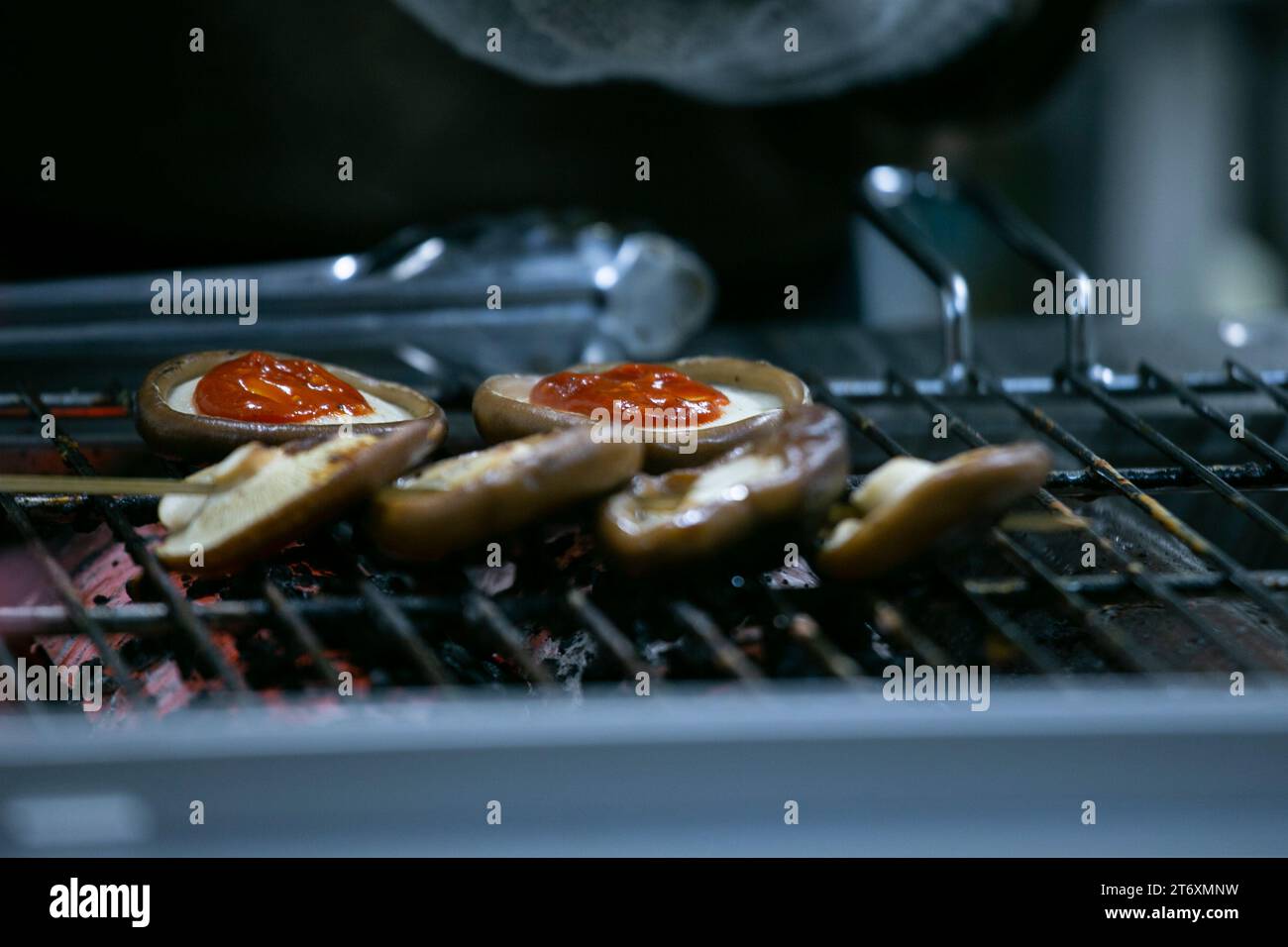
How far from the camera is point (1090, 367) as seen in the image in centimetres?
178

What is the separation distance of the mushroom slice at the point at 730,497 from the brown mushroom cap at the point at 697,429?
11 centimetres

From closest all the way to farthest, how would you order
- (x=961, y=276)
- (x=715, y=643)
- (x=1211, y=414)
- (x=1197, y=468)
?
(x=715, y=643) < (x=1197, y=468) < (x=1211, y=414) < (x=961, y=276)

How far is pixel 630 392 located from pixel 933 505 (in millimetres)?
433

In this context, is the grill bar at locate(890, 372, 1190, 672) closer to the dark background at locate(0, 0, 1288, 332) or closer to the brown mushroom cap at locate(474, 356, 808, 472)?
the brown mushroom cap at locate(474, 356, 808, 472)

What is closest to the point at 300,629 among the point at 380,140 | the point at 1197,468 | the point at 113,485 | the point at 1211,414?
the point at 113,485

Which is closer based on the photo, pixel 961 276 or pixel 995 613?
pixel 995 613

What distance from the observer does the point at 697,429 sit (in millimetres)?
1255

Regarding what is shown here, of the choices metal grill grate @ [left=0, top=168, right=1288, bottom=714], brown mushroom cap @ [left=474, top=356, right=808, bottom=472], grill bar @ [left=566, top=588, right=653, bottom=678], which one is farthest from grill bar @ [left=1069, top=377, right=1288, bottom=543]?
grill bar @ [left=566, top=588, right=653, bottom=678]

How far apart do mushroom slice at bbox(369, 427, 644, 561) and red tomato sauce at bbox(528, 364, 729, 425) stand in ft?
0.75

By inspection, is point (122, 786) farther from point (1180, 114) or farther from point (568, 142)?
point (1180, 114)

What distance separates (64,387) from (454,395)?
0.63 m

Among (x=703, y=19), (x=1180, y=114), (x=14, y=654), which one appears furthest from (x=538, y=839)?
(x=1180, y=114)

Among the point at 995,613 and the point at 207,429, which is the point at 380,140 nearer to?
the point at 207,429

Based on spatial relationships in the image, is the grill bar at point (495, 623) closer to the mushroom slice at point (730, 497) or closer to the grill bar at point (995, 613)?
the mushroom slice at point (730, 497)
